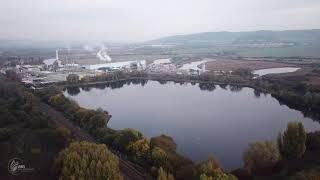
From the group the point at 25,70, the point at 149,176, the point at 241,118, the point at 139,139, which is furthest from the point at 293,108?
the point at 25,70

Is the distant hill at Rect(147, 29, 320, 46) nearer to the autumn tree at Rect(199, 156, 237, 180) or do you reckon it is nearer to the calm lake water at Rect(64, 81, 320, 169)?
the calm lake water at Rect(64, 81, 320, 169)

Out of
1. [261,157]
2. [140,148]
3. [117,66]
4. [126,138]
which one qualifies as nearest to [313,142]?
[261,157]

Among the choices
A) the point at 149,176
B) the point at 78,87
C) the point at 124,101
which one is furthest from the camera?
the point at 78,87

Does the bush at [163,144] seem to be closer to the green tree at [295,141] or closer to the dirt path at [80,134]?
the dirt path at [80,134]

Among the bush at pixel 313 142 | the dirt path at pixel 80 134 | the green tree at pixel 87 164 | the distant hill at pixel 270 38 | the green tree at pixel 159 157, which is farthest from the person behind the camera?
the distant hill at pixel 270 38

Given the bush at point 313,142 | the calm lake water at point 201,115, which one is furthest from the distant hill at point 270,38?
the bush at point 313,142

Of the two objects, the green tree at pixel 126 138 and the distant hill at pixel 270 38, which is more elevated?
the distant hill at pixel 270 38

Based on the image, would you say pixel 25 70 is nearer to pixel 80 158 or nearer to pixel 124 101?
pixel 124 101
